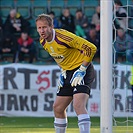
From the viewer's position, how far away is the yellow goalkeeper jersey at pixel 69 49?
6586 millimetres

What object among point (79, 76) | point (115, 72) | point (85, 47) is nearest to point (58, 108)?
point (79, 76)

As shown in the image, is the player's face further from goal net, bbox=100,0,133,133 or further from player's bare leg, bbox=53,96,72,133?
player's bare leg, bbox=53,96,72,133

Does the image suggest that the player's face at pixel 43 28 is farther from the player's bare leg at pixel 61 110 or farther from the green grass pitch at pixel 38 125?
the green grass pitch at pixel 38 125

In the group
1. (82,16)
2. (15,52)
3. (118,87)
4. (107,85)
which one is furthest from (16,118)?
(107,85)

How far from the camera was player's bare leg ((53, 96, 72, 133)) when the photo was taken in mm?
6719

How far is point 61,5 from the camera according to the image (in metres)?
16.9

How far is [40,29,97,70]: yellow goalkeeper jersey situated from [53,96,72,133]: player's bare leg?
0.37m

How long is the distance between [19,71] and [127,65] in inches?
90.6

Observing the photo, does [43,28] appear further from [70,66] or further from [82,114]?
[82,114]

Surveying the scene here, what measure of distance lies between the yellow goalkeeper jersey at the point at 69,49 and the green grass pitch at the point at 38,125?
1.92 m

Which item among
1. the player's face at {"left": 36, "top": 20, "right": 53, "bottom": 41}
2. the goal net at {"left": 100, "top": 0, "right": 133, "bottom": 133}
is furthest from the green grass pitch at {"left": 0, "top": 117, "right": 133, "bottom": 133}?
the player's face at {"left": 36, "top": 20, "right": 53, "bottom": 41}

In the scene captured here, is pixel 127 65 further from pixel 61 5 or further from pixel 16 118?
pixel 61 5

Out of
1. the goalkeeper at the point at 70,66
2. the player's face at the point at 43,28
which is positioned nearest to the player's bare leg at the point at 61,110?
the goalkeeper at the point at 70,66

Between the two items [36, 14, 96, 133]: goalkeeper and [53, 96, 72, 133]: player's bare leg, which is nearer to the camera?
[36, 14, 96, 133]: goalkeeper
